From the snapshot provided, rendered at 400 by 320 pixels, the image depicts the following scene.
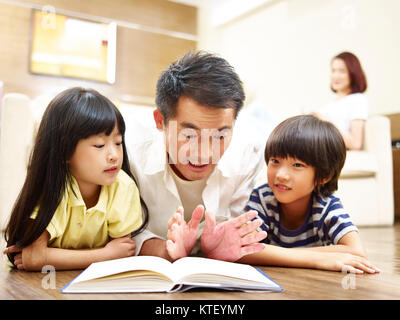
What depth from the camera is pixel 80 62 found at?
14.2 feet

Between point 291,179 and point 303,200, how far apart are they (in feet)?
0.37

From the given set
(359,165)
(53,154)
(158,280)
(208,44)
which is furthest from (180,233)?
(208,44)

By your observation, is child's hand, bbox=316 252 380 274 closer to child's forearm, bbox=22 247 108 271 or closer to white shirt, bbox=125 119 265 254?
white shirt, bbox=125 119 265 254

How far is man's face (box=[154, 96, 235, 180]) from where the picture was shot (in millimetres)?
947

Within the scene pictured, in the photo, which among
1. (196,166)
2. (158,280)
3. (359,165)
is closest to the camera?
(158,280)

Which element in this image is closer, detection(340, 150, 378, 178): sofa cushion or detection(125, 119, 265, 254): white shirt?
detection(125, 119, 265, 254): white shirt

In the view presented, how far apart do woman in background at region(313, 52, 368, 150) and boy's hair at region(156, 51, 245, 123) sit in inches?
52.6

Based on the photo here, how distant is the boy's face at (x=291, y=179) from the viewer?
1076 mm

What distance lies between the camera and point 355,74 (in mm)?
2619

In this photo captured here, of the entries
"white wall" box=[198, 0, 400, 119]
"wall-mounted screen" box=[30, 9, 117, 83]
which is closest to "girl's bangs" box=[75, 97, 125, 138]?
"white wall" box=[198, 0, 400, 119]

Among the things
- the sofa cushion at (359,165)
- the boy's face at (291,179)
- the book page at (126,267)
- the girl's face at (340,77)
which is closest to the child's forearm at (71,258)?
the book page at (126,267)

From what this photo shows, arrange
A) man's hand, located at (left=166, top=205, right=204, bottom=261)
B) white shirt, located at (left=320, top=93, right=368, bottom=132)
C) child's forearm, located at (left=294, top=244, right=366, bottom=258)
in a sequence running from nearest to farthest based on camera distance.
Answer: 1. man's hand, located at (left=166, top=205, right=204, bottom=261)
2. child's forearm, located at (left=294, top=244, right=366, bottom=258)
3. white shirt, located at (left=320, top=93, right=368, bottom=132)

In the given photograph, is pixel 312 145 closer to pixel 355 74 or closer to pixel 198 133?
pixel 198 133
